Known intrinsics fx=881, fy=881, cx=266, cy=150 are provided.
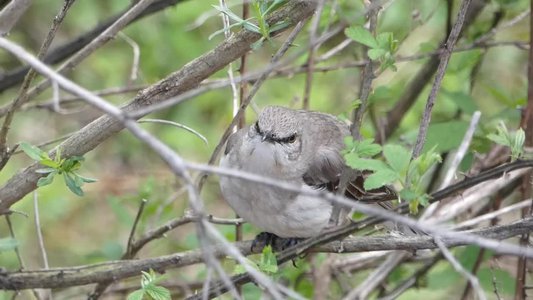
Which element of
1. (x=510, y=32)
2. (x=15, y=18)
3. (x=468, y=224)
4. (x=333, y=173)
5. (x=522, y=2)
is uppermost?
(x=510, y=32)

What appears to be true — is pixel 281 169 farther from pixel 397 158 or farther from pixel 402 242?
pixel 397 158

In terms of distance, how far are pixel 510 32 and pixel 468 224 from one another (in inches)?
105

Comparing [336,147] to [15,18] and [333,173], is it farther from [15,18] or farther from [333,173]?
[15,18]

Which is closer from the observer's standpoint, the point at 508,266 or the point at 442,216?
the point at 442,216

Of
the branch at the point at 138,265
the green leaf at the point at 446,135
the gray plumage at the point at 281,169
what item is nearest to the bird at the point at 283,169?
the gray plumage at the point at 281,169

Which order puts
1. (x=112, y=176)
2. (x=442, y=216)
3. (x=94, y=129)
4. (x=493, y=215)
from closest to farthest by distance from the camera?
1. (x=94, y=129)
2. (x=493, y=215)
3. (x=442, y=216)
4. (x=112, y=176)

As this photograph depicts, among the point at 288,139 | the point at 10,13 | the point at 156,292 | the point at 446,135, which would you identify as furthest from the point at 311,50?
the point at 446,135

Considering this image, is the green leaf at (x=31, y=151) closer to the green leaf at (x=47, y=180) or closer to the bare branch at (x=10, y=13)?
the green leaf at (x=47, y=180)

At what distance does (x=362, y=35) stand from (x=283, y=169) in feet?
3.22

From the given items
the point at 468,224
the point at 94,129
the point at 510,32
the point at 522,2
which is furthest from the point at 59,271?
the point at 510,32

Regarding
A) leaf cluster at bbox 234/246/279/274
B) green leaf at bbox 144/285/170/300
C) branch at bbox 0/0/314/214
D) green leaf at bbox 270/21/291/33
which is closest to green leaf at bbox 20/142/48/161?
branch at bbox 0/0/314/214

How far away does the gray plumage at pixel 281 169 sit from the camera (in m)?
3.96

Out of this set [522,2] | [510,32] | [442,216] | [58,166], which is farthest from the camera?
[510,32]

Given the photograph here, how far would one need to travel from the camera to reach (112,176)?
7.22 metres
